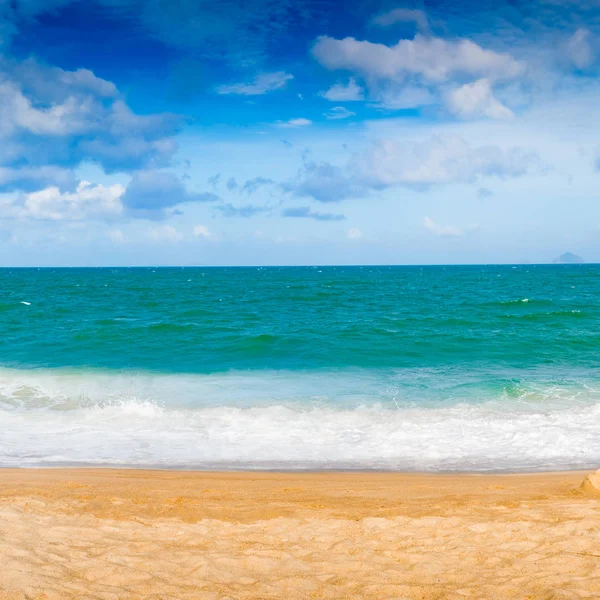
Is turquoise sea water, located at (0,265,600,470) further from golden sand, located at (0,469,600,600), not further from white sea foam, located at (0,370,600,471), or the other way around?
golden sand, located at (0,469,600,600)

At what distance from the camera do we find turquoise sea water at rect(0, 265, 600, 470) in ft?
38.3

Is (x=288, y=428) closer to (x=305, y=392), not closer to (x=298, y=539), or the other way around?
(x=305, y=392)

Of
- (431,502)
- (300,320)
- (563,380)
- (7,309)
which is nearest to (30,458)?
(431,502)

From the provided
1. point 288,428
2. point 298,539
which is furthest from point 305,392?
point 298,539

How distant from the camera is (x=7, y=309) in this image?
42094 millimetres

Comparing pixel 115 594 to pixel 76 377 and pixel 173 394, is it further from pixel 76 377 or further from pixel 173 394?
pixel 76 377

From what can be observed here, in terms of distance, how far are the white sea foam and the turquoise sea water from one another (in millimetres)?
56

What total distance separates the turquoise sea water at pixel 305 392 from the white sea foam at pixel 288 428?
56 mm

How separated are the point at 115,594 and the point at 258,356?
1857 cm

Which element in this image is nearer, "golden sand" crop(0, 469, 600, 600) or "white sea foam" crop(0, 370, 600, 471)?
"golden sand" crop(0, 469, 600, 600)

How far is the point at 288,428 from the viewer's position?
13570 mm

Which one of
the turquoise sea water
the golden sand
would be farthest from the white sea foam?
the golden sand

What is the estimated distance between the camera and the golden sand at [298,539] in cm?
542

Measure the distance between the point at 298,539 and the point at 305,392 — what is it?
10732 millimetres
